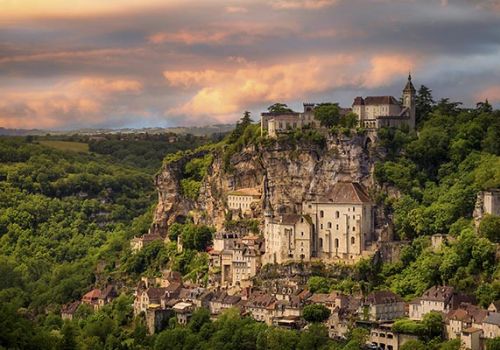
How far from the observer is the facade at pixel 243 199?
98.9 metres

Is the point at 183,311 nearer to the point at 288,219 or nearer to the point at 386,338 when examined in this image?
the point at 288,219

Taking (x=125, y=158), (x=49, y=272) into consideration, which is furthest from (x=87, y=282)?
(x=125, y=158)

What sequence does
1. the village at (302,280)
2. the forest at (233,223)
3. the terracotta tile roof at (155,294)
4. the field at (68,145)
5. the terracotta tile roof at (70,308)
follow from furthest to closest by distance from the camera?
1. the field at (68,145)
2. the terracotta tile roof at (70,308)
3. the terracotta tile roof at (155,294)
4. the forest at (233,223)
5. the village at (302,280)

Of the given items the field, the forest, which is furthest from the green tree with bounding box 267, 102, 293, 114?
the field

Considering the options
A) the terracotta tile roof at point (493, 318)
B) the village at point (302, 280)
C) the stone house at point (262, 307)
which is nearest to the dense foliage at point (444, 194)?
the village at point (302, 280)

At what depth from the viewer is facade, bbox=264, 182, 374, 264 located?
289 feet

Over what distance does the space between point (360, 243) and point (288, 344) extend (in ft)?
42.5

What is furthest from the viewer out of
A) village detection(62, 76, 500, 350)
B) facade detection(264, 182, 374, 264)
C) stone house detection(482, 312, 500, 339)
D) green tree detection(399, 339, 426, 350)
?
facade detection(264, 182, 374, 264)

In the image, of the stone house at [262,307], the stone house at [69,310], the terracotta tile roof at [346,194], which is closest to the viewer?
the stone house at [262,307]

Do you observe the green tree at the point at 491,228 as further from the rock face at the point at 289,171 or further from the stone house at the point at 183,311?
the stone house at the point at 183,311

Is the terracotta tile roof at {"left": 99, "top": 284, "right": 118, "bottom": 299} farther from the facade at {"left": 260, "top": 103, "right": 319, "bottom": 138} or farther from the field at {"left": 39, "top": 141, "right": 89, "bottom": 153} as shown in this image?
the field at {"left": 39, "top": 141, "right": 89, "bottom": 153}

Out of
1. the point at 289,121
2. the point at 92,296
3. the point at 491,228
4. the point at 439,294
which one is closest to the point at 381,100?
the point at 289,121

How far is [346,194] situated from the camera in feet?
293

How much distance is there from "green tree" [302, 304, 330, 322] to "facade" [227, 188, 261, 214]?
18551 mm
